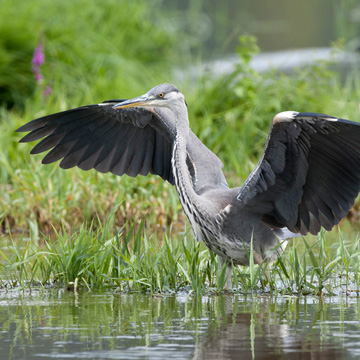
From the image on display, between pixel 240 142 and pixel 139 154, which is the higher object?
pixel 240 142

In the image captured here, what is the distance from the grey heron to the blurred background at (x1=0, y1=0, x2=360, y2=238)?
2.38 ft

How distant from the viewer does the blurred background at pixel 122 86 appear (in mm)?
8500

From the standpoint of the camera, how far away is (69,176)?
897 centimetres

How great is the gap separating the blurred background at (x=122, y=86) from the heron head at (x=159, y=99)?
33.6 inches

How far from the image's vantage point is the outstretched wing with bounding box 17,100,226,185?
696 centimetres

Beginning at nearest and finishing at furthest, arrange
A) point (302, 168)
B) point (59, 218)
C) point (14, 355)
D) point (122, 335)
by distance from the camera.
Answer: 1. point (14, 355)
2. point (122, 335)
3. point (302, 168)
4. point (59, 218)

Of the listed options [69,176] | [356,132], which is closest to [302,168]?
[356,132]

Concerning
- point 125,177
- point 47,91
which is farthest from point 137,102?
point 47,91

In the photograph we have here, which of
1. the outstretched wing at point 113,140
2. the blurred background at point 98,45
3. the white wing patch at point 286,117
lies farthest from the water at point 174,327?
the blurred background at point 98,45

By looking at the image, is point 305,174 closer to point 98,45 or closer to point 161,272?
point 161,272

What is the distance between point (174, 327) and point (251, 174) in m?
1.56

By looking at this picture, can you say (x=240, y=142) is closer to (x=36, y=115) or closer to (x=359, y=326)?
(x=36, y=115)

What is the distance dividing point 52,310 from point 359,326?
6.17 feet

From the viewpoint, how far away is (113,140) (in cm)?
728
